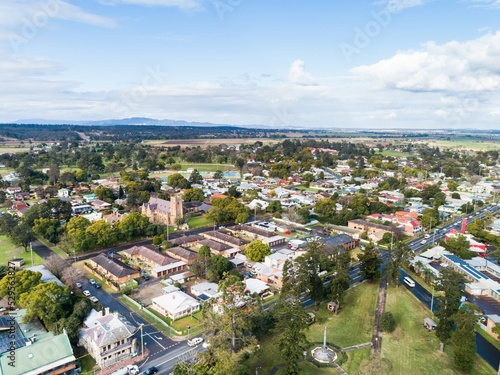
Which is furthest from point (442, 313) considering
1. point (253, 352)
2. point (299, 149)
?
point (299, 149)

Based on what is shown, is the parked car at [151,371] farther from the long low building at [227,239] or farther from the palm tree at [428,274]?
the palm tree at [428,274]

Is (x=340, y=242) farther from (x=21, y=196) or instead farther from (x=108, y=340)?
(x=21, y=196)

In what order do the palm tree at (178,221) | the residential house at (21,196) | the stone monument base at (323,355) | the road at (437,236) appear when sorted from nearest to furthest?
the stone monument base at (323,355) → the road at (437,236) → the palm tree at (178,221) → the residential house at (21,196)

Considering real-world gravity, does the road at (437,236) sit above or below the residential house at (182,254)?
below

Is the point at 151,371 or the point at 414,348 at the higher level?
the point at 151,371

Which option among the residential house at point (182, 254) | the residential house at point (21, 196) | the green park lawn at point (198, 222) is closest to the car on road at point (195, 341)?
the residential house at point (182, 254)

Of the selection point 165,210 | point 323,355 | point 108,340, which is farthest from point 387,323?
point 165,210

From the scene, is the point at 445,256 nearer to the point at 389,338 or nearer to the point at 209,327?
the point at 389,338
